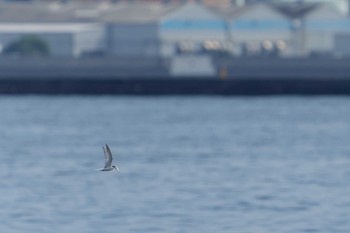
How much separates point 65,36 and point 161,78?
28.1 meters

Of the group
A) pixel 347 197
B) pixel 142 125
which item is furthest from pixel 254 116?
pixel 347 197

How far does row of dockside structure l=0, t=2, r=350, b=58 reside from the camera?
96562mm

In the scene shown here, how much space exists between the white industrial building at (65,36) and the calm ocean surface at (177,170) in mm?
37713

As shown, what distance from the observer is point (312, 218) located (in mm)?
25625

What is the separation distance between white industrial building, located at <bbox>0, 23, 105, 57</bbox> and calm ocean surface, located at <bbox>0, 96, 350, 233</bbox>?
124 ft

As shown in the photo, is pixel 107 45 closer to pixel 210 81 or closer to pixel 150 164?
pixel 210 81

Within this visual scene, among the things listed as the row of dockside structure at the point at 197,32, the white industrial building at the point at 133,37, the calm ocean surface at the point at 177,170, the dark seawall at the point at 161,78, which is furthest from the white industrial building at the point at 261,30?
the calm ocean surface at the point at 177,170

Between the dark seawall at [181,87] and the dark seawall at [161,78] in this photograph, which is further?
the dark seawall at [161,78]

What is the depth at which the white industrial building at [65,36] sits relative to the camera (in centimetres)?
9469

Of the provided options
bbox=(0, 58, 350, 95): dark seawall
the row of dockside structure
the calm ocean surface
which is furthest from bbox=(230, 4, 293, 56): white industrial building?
the calm ocean surface

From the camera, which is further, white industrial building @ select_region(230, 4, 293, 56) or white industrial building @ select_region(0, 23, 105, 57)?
white industrial building @ select_region(230, 4, 293, 56)

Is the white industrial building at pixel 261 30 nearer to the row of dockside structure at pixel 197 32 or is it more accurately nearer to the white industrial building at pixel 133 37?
the row of dockside structure at pixel 197 32

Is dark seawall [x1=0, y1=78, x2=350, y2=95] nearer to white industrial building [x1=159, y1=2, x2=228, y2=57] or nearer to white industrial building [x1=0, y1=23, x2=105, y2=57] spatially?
white industrial building [x1=0, y1=23, x2=105, y2=57]

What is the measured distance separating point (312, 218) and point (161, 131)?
20444mm
